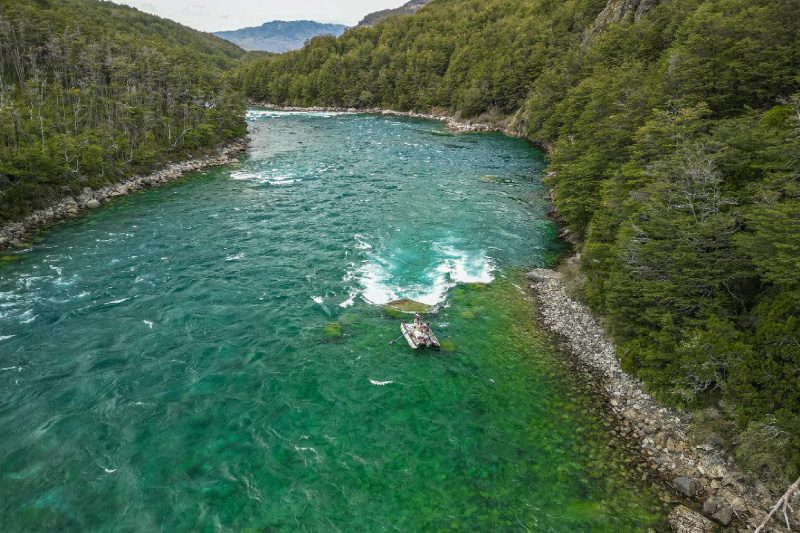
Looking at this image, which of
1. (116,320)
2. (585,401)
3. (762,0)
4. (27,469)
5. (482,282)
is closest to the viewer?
(27,469)

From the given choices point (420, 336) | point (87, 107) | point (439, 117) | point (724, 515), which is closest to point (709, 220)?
point (724, 515)

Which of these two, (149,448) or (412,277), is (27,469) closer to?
(149,448)

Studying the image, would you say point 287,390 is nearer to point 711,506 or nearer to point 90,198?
point 711,506

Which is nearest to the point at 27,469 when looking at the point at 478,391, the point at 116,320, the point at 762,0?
the point at 116,320

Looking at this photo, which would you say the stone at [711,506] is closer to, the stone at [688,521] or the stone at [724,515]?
the stone at [724,515]

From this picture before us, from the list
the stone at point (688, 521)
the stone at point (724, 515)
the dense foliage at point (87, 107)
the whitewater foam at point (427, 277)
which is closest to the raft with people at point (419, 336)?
the whitewater foam at point (427, 277)

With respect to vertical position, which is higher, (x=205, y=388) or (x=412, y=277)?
(x=412, y=277)
